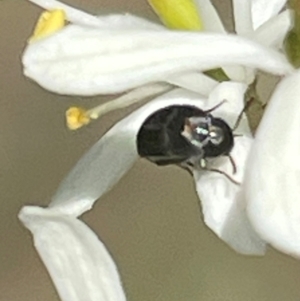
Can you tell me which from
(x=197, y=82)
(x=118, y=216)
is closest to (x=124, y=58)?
(x=197, y=82)

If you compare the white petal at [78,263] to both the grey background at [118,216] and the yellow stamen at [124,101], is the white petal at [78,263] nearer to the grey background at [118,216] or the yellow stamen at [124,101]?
the yellow stamen at [124,101]

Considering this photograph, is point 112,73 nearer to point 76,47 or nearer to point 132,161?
point 76,47

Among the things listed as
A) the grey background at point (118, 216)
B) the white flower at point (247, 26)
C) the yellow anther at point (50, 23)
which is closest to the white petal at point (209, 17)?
the white flower at point (247, 26)

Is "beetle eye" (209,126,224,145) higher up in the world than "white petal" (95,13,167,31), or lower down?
lower down

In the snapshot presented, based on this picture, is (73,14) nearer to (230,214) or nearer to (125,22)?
(125,22)

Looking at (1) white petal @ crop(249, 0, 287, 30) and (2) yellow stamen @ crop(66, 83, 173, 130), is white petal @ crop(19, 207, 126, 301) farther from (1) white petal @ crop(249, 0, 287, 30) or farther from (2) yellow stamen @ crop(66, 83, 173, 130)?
(1) white petal @ crop(249, 0, 287, 30)

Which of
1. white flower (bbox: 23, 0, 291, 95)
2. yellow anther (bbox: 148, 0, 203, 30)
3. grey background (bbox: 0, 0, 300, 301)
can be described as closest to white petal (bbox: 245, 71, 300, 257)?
white flower (bbox: 23, 0, 291, 95)

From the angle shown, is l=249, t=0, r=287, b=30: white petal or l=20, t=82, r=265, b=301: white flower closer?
l=20, t=82, r=265, b=301: white flower
